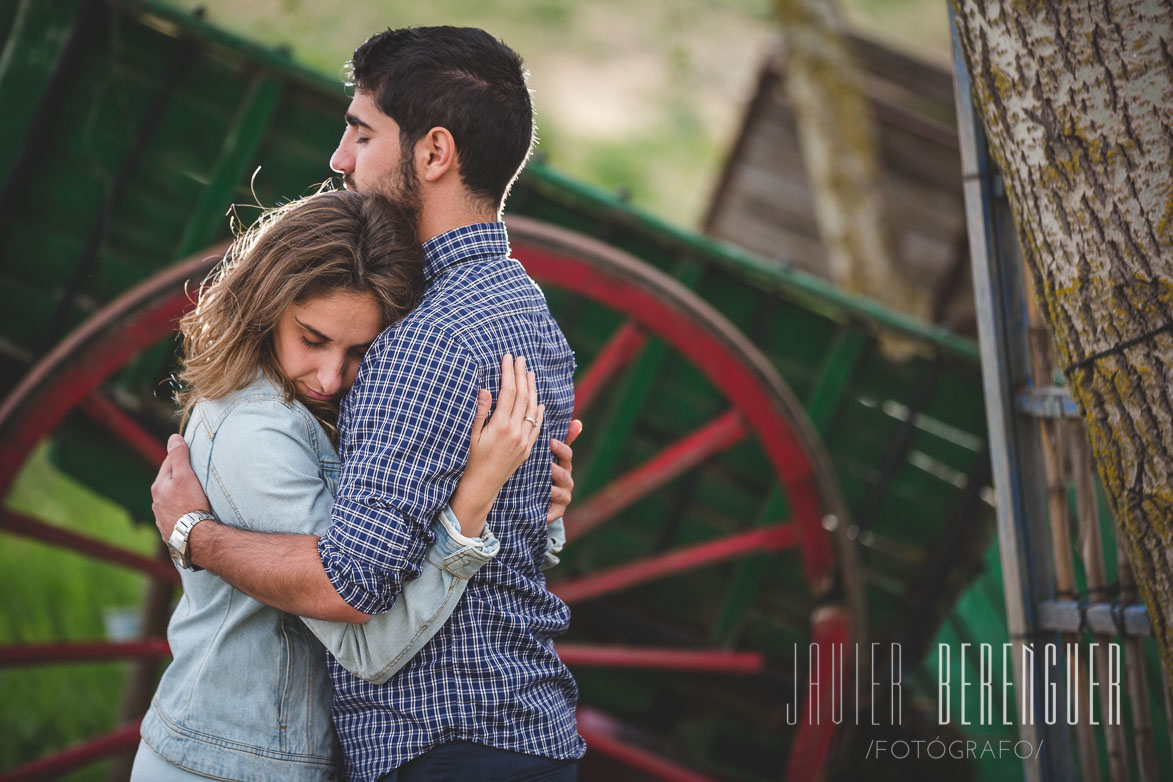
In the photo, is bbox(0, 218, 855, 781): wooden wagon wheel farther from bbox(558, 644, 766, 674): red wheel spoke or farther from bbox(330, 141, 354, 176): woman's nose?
bbox(330, 141, 354, 176): woman's nose

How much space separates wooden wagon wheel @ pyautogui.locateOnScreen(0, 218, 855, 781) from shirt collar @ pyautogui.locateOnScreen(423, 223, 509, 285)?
0.96 m

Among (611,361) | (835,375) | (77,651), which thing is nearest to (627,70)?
(835,375)

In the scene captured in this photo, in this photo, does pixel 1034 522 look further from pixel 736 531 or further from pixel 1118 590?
pixel 736 531

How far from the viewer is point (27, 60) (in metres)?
2.58

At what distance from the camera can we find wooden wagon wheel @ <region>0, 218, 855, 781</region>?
8.05 feet

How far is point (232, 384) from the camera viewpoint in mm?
1516

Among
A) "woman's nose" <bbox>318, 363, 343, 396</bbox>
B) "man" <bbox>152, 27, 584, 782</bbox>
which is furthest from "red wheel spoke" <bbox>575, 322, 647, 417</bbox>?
"woman's nose" <bbox>318, 363, 343, 396</bbox>

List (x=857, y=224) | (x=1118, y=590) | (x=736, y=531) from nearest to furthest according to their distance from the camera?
(x=1118, y=590) < (x=736, y=531) < (x=857, y=224)

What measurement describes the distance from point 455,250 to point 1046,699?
157 cm

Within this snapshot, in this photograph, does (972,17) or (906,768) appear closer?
(972,17)

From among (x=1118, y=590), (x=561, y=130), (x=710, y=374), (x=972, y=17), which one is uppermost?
(x=561, y=130)

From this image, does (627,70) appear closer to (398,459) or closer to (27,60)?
(27,60)

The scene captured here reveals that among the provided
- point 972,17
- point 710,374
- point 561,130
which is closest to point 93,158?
point 710,374

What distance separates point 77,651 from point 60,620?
6.26 feet
